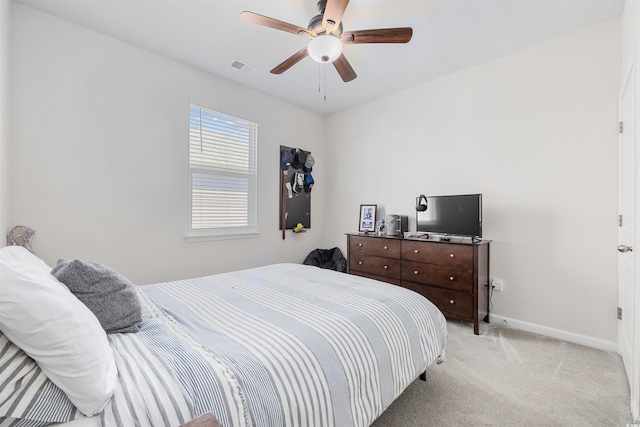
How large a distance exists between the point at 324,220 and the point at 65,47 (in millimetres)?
3535

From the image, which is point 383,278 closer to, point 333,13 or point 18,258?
point 333,13

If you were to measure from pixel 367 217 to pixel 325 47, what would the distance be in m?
2.38

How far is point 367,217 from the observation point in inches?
154

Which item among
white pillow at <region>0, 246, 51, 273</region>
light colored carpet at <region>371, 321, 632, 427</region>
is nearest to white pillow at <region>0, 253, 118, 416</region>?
white pillow at <region>0, 246, 51, 273</region>

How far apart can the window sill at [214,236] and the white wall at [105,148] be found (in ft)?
0.21

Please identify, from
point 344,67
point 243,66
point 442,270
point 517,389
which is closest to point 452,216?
point 442,270

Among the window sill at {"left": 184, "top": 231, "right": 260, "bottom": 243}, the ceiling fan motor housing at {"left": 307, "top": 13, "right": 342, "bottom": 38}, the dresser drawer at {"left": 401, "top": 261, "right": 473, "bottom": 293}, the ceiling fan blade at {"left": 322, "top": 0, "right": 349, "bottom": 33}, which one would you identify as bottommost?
the dresser drawer at {"left": 401, "top": 261, "right": 473, "bottom": 293}

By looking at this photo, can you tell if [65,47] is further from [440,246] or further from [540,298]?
[540,298]

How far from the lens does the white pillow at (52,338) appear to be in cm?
67

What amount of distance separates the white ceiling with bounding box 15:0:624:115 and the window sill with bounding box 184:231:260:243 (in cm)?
187

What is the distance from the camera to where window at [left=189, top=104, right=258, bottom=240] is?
3.18 metres

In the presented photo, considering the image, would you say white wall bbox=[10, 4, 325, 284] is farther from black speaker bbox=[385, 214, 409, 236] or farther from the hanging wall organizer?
black speaker bbox=[385, 214, 409, 236]

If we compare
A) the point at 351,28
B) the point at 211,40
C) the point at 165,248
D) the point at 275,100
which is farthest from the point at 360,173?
the point at 165,248

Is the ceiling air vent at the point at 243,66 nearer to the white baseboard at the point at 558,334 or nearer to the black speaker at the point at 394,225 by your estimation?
the black speaker at the point at 394,225
